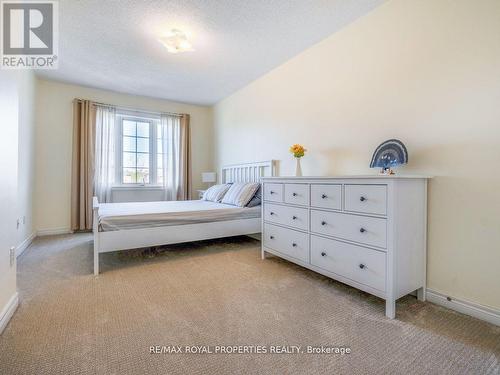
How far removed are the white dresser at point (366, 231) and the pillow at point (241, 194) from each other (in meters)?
1.09

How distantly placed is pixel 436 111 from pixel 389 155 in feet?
1.40

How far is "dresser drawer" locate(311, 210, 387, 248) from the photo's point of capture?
1671mm

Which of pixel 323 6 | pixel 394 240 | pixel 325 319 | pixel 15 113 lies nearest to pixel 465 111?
pixel 394 240

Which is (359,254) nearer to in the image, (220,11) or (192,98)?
(220,11)

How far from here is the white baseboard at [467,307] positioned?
1558mm

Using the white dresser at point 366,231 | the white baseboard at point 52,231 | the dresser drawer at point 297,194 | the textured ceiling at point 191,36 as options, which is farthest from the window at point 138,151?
the white dresser at point 366,231

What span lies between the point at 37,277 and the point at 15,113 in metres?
1.48

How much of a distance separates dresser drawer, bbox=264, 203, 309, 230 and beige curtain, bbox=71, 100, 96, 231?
320 centimetres

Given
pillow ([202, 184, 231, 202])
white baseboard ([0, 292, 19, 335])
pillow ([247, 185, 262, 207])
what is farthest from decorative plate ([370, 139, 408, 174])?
white baseboard ([0, 292, 19, 335])

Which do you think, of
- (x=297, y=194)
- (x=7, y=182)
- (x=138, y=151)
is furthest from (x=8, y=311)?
(x=138, y=151)

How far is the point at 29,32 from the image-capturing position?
8.18ft

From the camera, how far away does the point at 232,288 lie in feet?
6.72

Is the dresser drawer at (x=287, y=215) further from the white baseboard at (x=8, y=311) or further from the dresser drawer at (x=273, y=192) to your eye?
the white baseboard at (x=8, y=311)

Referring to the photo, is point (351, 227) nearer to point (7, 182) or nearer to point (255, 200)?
point (255, 200)
